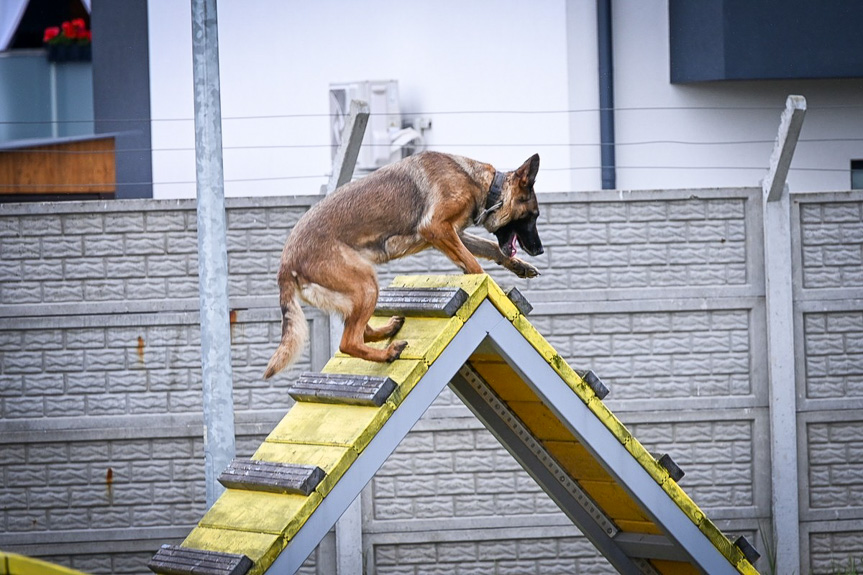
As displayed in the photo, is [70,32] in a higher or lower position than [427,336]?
higher

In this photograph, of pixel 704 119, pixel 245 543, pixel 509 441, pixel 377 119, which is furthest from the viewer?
pixel 377 119

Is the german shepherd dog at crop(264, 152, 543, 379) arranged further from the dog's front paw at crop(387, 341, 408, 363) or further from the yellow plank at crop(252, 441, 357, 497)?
the yellow plank at crop(252, 441, 357, 497)

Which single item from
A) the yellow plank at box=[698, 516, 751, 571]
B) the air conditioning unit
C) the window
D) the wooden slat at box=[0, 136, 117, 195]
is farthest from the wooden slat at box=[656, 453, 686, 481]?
the wooden slat at box=[0, 136, 117, 195]

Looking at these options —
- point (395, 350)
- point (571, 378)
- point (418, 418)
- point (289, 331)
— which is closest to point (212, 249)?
point (289, 331)

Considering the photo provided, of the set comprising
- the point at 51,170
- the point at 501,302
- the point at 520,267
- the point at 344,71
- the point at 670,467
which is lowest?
the point at 670,467

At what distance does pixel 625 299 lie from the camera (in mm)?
7016

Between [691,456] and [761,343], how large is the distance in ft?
2.62

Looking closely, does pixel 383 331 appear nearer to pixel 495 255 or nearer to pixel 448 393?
pixel 495 255

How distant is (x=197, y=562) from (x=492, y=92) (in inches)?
277

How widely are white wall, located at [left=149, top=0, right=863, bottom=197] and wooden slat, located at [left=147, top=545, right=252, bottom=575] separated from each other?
5926 mm

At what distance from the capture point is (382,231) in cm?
484

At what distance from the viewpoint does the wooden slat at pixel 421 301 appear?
4.60 m

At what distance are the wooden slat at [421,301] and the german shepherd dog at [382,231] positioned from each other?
0.08 m

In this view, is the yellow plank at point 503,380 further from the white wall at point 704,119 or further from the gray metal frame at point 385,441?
the white wall at point 704,119
